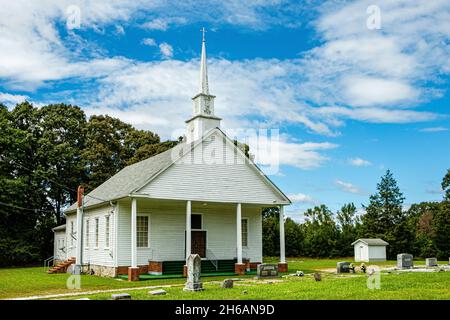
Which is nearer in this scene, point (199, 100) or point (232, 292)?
point (232, 292)

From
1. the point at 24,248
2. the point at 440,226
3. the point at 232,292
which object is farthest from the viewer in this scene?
the point at 440,226

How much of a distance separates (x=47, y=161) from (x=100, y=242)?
57.0ft

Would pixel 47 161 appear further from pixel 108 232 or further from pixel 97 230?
pixel 108 232

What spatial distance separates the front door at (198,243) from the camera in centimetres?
2892

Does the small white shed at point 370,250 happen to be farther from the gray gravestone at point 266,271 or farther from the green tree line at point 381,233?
the gray gravestone at point 266,271

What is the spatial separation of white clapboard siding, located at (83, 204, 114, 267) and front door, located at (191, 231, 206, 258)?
15.0 feet

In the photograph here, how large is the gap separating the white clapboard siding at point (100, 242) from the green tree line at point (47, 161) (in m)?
10.6

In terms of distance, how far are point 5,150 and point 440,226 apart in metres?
38.7

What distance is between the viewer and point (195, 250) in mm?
28922

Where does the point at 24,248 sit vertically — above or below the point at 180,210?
below

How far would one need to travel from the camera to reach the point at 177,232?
94.3ft
